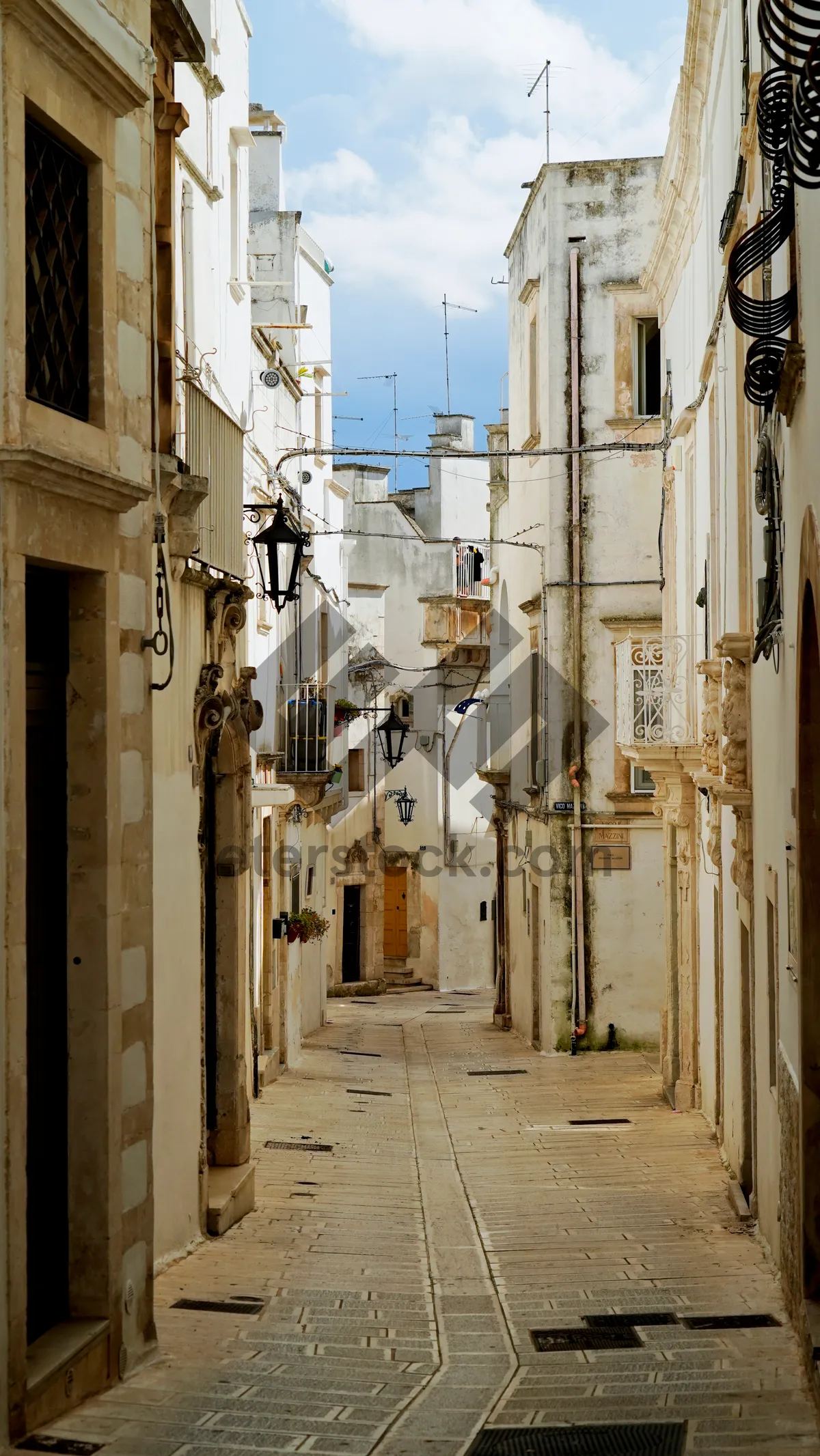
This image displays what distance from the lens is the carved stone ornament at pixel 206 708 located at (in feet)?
34.0

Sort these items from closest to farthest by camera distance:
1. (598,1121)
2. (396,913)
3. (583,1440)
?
1. (583,1440)
2. (598,1121)
3. (396,913)

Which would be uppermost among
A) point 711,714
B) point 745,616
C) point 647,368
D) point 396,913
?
point 647,368

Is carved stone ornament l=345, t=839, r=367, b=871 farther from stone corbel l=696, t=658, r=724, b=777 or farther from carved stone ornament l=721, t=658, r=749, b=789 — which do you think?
carved stone ornament l=721, t=658, r=749, b=789

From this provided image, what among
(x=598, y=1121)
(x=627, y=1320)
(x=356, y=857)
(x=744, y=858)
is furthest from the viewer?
(x=356, y=857)

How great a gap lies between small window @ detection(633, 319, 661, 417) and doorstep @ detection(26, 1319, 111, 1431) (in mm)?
16759

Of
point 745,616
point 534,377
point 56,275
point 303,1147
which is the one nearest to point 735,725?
point 745,616

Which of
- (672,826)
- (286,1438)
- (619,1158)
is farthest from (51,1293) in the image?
(672,826)

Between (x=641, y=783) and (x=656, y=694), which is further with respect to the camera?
(x=641, y=783)

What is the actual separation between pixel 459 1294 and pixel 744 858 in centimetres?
343

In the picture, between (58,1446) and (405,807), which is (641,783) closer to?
(405,807)

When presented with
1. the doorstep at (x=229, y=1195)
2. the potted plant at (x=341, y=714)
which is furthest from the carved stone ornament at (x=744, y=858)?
the potted plant at (x=341, y=714)

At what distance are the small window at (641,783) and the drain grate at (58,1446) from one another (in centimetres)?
1600

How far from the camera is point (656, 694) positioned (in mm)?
16016

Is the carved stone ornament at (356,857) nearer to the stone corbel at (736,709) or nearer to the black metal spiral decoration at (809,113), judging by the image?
the stone corbel at (736,709)
